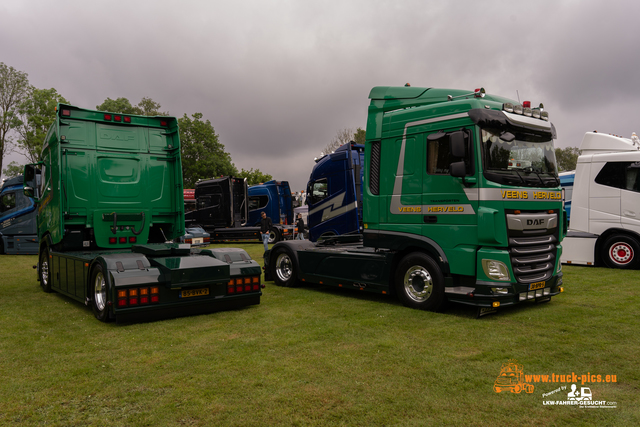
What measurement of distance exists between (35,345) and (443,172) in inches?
224

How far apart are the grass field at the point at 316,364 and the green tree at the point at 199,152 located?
43.6 metres

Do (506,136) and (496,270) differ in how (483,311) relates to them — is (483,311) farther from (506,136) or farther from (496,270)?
(506,136)

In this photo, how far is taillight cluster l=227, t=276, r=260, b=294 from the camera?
7.21 metres

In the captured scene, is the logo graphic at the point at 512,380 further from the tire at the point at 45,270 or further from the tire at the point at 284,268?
the tire at the point at 45,270

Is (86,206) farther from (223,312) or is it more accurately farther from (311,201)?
(311,201)

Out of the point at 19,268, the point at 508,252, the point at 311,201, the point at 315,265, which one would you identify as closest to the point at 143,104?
the point at 19,268

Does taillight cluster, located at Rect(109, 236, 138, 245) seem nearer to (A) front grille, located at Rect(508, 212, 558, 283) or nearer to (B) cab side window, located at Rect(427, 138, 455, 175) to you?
(B) cab side window, located at Rect(427, 138, 455, 175)

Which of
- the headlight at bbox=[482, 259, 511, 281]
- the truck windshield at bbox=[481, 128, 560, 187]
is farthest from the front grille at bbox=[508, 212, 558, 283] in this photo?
the truck windshield at bbox=[481, 128, 560, 187]

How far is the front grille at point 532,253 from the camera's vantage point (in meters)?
6.35

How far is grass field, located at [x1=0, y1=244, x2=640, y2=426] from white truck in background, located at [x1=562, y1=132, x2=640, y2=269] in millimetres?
4295

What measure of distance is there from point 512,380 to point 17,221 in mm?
21178

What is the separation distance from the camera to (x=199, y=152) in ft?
167

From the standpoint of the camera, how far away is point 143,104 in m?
55.4

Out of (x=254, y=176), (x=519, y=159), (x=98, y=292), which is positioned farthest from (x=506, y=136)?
(x=254, y=176)
